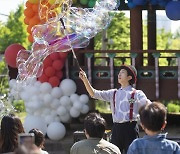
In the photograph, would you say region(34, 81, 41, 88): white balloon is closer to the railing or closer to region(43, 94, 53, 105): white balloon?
region(43, 94, 53, 105): white balloon

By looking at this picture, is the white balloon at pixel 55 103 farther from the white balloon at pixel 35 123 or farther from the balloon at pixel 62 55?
the balloon at pixel 62 55

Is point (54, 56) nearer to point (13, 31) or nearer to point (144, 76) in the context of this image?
point (144, 76)

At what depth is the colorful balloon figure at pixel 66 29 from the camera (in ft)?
27.0

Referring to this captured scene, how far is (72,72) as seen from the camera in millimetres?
11602

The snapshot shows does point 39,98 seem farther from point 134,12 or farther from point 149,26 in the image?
point 149,26

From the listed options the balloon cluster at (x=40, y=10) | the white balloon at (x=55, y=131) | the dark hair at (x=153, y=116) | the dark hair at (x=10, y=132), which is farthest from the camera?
the white balloon at (x=55, y=131)

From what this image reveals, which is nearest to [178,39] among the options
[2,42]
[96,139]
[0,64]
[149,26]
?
[2,42]

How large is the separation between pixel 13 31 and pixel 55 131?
49.3ft

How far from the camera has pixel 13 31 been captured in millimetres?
25422

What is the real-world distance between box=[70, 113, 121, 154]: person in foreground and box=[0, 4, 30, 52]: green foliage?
1938cm

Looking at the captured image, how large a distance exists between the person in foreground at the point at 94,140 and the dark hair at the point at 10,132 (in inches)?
20.8

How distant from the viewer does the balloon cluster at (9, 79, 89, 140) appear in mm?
10984

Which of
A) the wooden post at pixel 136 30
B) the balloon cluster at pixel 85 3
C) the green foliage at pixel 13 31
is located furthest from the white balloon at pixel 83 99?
the green foliage at pixel 13 31

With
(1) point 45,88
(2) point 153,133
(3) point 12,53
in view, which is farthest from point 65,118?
(2) point 153,133
